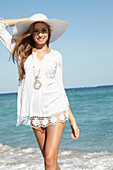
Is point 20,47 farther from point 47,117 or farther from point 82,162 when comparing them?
point 82,162

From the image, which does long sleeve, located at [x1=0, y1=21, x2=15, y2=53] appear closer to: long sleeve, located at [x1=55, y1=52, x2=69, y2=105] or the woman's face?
the woman's face

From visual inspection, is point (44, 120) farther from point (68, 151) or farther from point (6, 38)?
point (68, 151)

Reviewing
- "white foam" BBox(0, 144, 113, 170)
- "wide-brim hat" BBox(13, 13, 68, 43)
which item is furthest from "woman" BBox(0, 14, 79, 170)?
"white foam" BBox(0, 144, 113, 170)

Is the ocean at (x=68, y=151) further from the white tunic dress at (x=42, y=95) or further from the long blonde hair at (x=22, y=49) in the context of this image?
the long blonde hair at (x=22, y=49)

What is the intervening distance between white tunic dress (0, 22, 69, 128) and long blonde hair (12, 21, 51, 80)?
50 mm

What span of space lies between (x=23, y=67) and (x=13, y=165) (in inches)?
110

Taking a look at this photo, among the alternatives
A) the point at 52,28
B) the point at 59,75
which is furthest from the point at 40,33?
the point at 59,75

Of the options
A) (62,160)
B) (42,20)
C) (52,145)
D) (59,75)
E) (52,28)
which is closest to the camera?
(52,145)

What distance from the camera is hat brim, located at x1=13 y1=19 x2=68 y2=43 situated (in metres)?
3.08

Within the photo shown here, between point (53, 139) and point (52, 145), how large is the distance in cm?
6

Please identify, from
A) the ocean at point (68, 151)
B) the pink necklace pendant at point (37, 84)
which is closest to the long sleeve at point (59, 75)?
the pink necklace pendant at point (37, 84)

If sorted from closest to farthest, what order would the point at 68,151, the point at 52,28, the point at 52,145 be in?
the point at 52,145
the point at 52,28
the point at 68,151

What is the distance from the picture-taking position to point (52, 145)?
9.51ft

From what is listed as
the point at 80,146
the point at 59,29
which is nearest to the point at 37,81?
the point at 59,29
